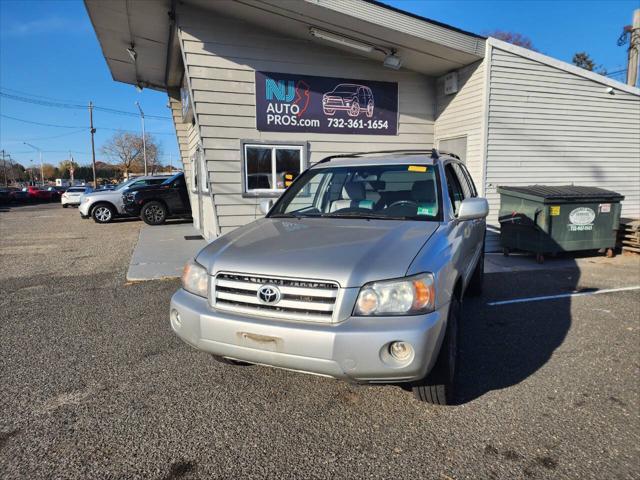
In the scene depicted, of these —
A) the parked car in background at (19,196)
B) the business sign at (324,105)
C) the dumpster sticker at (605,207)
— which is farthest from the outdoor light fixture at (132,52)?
the parked car in background at (19,196)

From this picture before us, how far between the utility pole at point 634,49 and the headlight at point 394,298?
45.7 feet

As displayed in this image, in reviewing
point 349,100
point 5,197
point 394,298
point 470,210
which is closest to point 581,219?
point 349,100

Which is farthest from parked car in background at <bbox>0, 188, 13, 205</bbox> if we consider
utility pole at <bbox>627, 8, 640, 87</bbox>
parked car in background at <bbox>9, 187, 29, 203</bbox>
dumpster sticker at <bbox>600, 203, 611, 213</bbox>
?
utility pole at <bbox>627, 8, 640, 87</bbox>

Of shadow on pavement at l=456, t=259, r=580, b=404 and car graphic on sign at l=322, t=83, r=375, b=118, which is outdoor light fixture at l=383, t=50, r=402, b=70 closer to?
car graphic on sign at l=322, t=83, r=375, b=118

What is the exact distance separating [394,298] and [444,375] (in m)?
0.70

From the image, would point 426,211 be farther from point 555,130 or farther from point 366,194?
point 555,130

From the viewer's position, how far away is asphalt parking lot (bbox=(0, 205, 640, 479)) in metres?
2.30

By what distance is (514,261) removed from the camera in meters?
7.91

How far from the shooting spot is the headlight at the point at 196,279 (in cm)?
274

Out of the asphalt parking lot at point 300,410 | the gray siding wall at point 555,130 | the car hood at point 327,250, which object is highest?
the gray siding wall at point 555,130

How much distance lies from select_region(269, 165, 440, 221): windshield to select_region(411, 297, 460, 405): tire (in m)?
0.89

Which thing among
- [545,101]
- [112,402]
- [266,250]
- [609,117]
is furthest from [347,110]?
[112,402]

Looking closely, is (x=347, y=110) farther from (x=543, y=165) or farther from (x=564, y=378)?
(x=564, y=378)

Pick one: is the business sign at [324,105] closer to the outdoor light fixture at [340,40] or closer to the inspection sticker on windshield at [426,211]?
the outdoor light fixture at [340,40]
